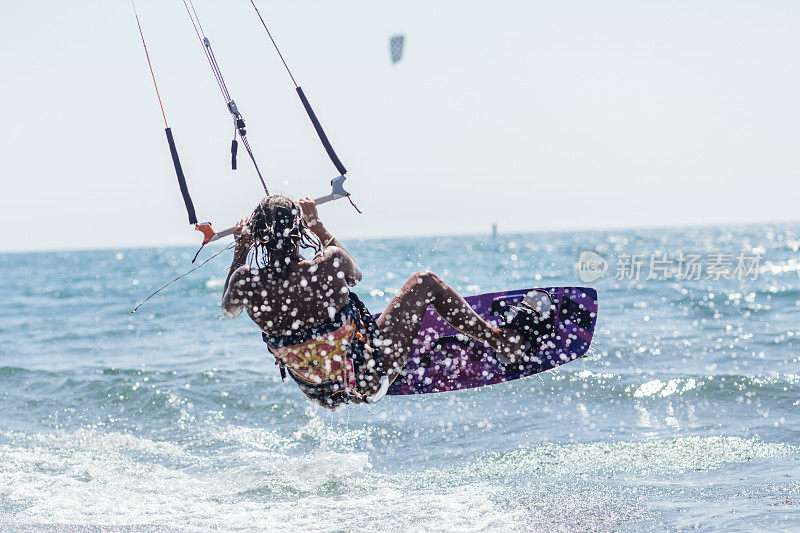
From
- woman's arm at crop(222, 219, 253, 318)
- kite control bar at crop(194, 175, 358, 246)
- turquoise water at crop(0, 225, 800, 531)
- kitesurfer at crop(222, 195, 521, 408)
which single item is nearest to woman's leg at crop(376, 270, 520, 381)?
kitesurfer at crop(222, 195, 521, 408)

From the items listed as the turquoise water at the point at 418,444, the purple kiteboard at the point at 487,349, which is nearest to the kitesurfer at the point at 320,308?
the purple kiteboard at the point at 487,349

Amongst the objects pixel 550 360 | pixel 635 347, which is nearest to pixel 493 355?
pixel 550 360

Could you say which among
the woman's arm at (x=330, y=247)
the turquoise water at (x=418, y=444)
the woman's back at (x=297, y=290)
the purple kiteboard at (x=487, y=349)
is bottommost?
the turquoise water at (x=418, y=444)

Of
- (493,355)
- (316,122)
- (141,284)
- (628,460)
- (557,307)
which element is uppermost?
(316,122)

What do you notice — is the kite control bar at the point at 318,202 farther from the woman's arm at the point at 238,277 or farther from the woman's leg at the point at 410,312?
the woman's leg at the point at 410,312

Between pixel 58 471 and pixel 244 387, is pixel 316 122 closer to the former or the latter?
pixel 58 471

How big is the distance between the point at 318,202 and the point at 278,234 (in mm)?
477

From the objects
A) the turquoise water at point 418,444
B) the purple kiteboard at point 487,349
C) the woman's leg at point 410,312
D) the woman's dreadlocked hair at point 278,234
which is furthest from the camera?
the purple kiteboard at point 487,349

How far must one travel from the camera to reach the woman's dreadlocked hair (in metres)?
4.30

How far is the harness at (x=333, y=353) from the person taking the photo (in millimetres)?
4629

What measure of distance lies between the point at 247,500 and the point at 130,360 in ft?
24.6

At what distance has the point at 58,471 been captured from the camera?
6.67 m

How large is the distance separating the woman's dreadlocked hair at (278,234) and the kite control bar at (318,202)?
27cm

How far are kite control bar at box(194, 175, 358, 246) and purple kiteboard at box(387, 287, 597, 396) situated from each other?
158cm
